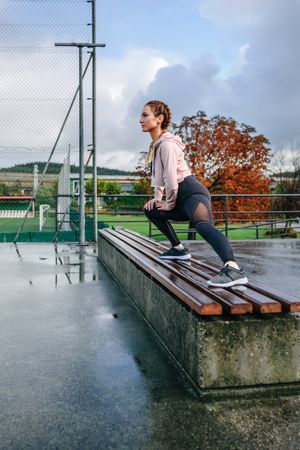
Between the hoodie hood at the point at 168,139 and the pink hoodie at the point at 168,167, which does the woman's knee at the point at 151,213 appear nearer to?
the pink hoodie at the point at 168,167

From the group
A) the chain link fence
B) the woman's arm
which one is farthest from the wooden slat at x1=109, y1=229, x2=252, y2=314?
the chain link fence

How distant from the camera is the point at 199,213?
9.49ft

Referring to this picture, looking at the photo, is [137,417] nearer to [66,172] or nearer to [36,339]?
[36,339]

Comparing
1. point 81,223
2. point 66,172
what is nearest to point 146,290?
point 81,223

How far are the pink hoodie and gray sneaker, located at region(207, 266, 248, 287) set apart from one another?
0.74m

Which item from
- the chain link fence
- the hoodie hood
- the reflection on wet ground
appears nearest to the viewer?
the hoodie hood

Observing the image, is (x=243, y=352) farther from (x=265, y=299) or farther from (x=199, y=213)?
(x=199, y=213)

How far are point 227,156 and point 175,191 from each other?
18713mm

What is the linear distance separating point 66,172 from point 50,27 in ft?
14.5

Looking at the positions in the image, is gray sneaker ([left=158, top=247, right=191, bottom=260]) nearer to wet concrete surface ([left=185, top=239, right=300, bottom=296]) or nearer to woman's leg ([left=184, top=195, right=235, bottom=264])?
woman's leg ([left=184, top=195, right=235, bottom=264])

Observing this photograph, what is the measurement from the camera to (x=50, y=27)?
8234mm

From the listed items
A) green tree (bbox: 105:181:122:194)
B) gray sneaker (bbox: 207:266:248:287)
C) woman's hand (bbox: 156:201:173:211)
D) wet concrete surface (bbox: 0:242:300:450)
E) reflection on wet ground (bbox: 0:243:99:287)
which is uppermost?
green tree (bbox: 105:181:122:194)

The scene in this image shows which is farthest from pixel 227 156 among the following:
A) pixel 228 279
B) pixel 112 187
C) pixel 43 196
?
pixel 112 187

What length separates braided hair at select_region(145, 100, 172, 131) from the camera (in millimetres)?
3295
